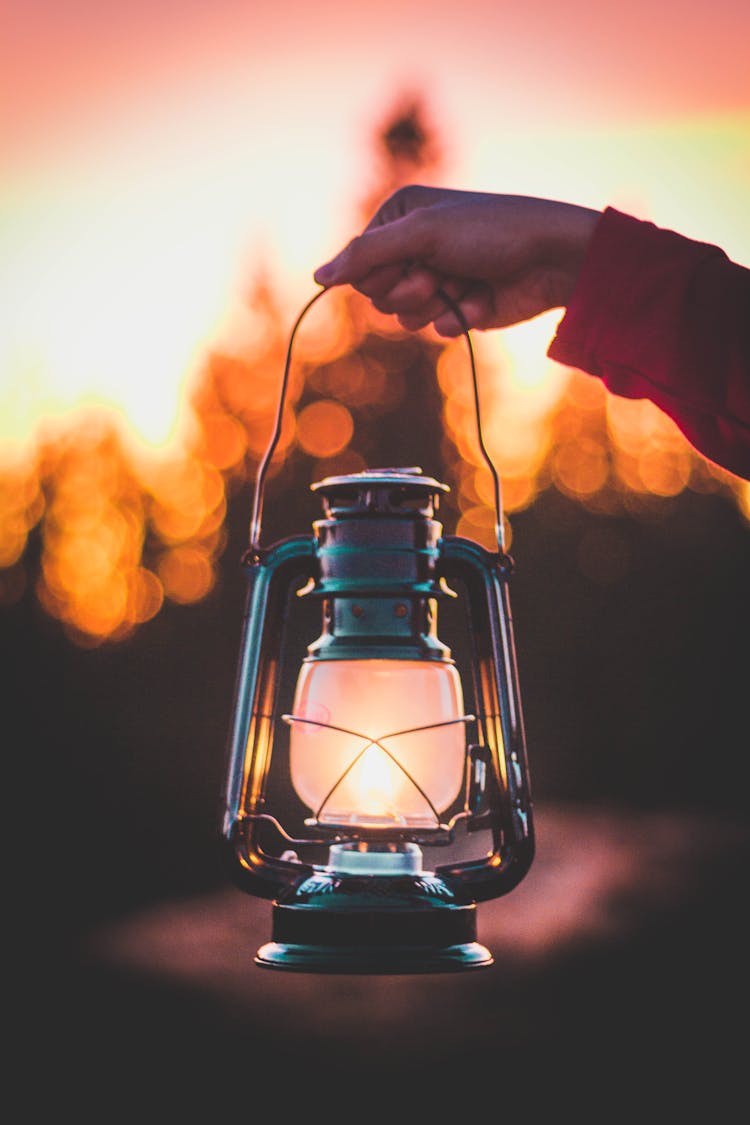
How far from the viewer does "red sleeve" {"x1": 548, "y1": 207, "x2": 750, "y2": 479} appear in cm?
190

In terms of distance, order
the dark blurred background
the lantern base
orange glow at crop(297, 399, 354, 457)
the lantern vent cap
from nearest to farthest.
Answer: the lantern base < the lantern vent cap < the dark blurred background < orange glow at crop(297, 399, 354, 457)

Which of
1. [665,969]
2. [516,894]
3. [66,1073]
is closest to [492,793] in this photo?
[66,1073]

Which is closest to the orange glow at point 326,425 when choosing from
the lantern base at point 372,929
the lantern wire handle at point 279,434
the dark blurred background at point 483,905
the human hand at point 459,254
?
the dark blurred background at point 483,905

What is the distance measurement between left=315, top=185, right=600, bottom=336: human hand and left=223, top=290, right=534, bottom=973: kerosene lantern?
140 mm

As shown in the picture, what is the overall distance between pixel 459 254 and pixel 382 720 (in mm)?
575

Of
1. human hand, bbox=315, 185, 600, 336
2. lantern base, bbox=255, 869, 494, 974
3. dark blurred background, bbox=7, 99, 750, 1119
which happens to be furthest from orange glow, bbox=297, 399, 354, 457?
lantern base, bbox=255, 869, 494, 974

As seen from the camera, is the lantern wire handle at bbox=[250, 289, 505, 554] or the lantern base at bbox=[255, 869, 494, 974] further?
the lantern wire handle at bbox=[250, 289, 505, 554]

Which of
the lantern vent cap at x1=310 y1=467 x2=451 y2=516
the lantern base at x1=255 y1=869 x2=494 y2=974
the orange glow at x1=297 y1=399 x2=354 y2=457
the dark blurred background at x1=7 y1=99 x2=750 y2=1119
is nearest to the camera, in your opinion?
the lantern base at x1=255 y1=869 x2=494 y2=974

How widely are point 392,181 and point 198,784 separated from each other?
42.7 ft

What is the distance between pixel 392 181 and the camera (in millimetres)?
29531

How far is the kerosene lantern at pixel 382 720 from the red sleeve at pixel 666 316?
217mm

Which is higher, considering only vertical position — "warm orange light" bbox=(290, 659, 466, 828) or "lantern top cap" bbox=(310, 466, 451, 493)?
"lantern top cap" bbox=(310, 466, 451, 493)

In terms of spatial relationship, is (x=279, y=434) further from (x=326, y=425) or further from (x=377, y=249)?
(x=326, y=425)

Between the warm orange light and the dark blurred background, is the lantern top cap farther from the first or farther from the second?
the dark blurred background
